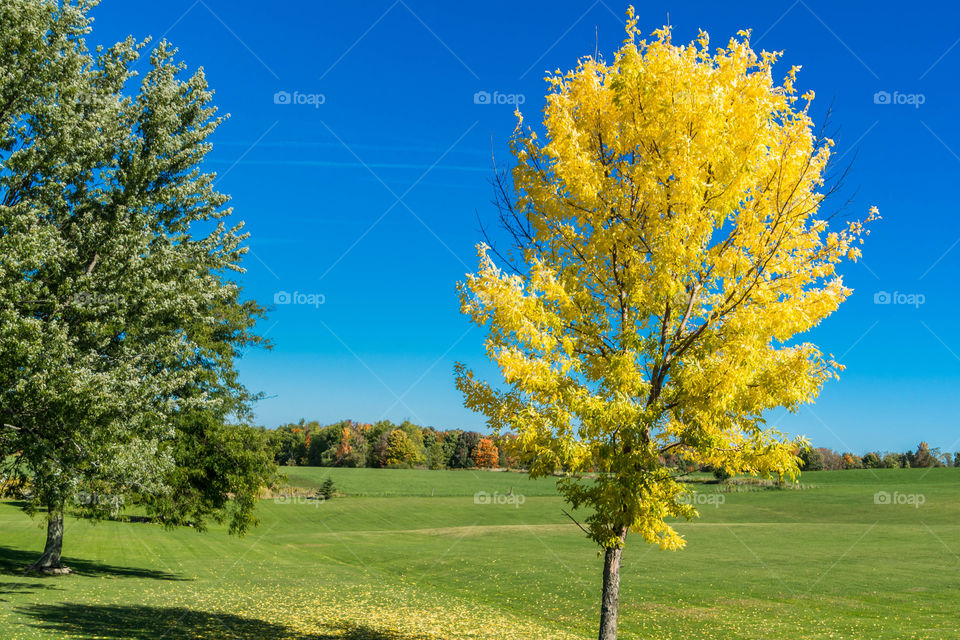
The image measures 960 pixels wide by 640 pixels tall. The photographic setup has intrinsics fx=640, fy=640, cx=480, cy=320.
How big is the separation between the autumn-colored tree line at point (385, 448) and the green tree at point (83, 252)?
118321 millimetres

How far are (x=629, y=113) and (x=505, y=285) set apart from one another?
11.5 ft

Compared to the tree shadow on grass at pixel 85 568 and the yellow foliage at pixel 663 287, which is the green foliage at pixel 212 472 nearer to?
the tree shadow on grass at pixel 85 568

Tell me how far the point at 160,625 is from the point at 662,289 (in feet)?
48.5

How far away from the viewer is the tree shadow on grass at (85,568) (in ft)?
84.9

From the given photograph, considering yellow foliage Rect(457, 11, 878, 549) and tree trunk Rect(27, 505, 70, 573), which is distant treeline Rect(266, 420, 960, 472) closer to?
tree trunk Rect(27, 505, 70, 573)

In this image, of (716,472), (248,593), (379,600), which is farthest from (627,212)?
(248,593)

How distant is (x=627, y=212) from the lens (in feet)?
34.3

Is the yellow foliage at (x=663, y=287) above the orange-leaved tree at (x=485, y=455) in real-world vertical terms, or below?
above

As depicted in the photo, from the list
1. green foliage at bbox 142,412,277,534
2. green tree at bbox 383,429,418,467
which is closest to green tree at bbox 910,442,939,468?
green tree at bbox 383,429,418,467

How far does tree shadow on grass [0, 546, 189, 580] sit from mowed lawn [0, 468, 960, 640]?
13cm

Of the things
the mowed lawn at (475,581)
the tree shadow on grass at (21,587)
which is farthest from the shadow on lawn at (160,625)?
the tree shadow on grass at (21,587)

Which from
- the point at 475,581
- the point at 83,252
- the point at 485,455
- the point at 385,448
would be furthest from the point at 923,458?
the point at 83,252

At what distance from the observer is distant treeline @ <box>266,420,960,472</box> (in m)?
133

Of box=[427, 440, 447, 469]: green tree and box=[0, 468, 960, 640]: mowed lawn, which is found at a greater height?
box=[0, 468, 960, 640]: mowed lawn
